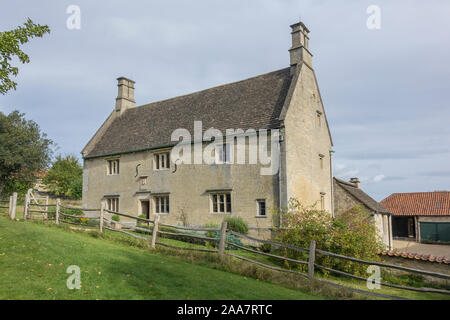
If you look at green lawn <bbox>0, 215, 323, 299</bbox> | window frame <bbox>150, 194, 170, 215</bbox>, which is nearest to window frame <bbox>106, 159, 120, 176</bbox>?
window frame <bbox>150, 194, 170, 215</bbox>

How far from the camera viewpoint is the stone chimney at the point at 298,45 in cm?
2158

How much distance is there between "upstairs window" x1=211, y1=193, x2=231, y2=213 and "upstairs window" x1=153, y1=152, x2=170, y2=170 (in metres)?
4.41

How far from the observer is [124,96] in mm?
31250

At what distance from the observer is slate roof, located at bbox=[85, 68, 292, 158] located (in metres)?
20.9

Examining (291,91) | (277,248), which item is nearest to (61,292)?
(277,248)

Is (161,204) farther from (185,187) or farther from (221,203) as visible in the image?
(221,203)

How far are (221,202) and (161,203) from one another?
517 cm

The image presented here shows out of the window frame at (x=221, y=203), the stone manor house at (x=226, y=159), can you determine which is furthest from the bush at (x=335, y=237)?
the window frame at (x=221, y=203)

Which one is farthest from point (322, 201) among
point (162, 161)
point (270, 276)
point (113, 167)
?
point (113, 167)

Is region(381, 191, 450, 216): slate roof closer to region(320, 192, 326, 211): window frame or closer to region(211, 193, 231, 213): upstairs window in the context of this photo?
region(320, 192, 326, 211): window frame

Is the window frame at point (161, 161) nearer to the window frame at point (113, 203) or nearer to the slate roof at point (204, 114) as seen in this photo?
the slate roof at point (204, 114)

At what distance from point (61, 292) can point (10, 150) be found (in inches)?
1337

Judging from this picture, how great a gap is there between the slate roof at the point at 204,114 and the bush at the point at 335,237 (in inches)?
263
